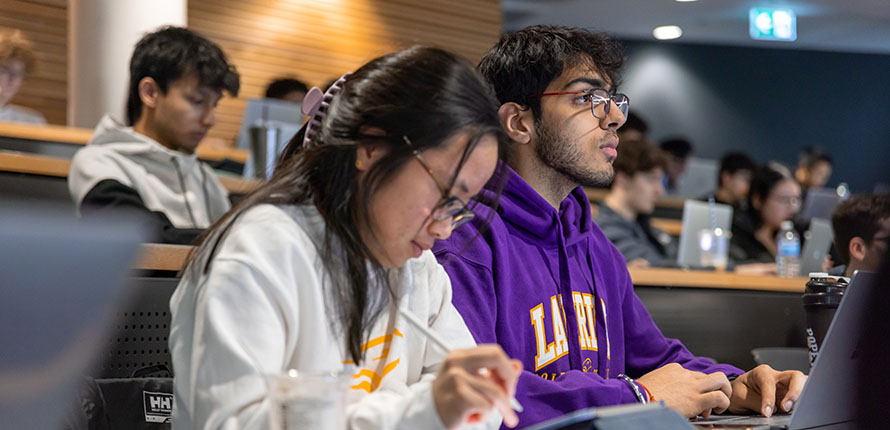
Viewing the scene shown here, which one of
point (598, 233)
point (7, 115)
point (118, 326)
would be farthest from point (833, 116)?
point (118, 326)

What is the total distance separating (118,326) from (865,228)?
177 centimetres

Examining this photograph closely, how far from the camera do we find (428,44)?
123 centimetres

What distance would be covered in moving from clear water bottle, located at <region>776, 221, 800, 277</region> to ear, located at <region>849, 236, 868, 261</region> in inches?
72.8

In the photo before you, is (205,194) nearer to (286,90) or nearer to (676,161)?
(286,90)

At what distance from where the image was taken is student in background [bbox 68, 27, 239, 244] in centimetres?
301

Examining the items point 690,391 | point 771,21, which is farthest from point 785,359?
point 771,21

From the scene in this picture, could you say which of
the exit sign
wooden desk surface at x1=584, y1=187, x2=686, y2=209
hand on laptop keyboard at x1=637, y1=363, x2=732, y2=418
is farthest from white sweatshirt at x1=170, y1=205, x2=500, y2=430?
the exit sign

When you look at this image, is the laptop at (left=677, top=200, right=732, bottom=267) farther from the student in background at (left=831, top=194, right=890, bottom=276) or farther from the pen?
the pen

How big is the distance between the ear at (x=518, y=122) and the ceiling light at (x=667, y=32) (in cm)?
850

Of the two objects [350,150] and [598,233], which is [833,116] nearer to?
[598,233]

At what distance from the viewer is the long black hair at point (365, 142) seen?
1122mm

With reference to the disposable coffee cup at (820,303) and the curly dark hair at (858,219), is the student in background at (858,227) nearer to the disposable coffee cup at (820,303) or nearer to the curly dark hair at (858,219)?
the curly dark hair at (858,219)

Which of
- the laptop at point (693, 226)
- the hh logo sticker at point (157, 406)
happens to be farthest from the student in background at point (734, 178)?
the hh logo sticker at point (157, 406)

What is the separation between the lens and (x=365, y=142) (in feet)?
3.76
